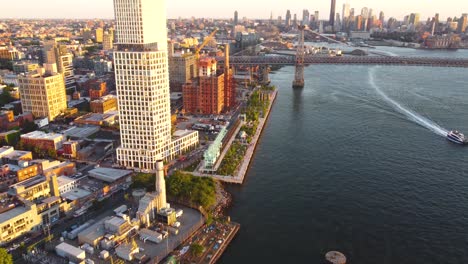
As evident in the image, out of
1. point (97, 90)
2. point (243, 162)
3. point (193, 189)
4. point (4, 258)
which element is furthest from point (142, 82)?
point (97, 90)

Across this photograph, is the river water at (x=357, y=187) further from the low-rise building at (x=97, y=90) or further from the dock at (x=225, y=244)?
the low-rise building at (x=97, y=90)

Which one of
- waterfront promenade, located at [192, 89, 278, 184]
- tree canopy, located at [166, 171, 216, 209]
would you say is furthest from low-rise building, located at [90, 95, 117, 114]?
tree canopy, located at [166, 171, 216, 209]

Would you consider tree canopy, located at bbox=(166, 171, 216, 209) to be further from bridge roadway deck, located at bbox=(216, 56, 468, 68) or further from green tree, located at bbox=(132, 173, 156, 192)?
bridge roadway deck, located at bbox=(216, 56, 468, 68)

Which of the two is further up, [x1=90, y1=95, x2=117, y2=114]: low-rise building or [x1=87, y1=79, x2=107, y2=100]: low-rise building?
[x1=87, y1=79, x2=107, y2=100]: low-rise building

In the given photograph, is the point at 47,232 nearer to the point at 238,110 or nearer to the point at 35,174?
the point at 35,174

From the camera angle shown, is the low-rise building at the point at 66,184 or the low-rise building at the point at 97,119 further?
the low-rise building at the point at 97,119

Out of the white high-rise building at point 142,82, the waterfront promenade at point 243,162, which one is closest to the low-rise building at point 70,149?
the white high-rise building at point 142,82
